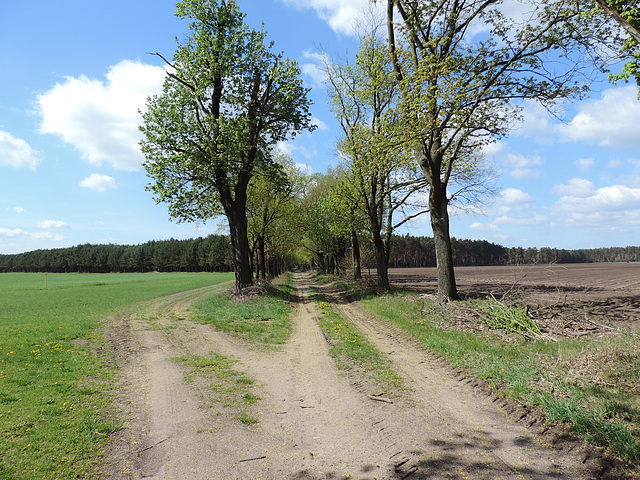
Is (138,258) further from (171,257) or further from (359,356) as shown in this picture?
(359,356)

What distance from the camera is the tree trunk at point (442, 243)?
13609 mm

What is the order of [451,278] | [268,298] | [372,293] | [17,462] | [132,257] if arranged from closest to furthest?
1. [17,462]
2. [451,278]
3. [268,298]
4. [372,293]
5. [132,257]

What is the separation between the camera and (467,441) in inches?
168

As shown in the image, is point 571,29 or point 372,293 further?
point 372,293

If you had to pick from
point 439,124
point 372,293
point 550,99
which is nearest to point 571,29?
point 550,99

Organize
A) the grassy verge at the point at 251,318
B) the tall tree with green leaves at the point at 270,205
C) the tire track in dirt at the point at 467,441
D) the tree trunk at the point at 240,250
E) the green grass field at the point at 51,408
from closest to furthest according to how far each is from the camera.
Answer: the tire track in dirt at the point at 467,441 → the green grass field at the point at 51,408 → the grassy verge at the point at 251,318 → the tree trunk at the point at 240,250 → the tall tree with green leaves at the point at 270,205

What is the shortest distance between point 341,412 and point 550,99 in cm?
1384

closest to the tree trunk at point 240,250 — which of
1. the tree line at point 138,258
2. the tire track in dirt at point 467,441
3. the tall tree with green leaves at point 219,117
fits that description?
the tall tree with green leaves at point 219,117

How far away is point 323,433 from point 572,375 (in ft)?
15.6

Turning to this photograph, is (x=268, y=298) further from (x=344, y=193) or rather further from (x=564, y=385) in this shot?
(x=564, y=385)

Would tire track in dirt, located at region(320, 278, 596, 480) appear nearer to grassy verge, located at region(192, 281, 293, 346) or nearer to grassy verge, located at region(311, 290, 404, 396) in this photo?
grassy verge, located at region(311, 290, 404, 396)

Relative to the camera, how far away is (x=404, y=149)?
42.0 ft

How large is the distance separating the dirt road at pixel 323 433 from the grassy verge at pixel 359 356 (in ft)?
1.05

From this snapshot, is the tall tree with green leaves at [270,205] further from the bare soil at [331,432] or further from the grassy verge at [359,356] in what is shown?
the bare soil at [331,432]
